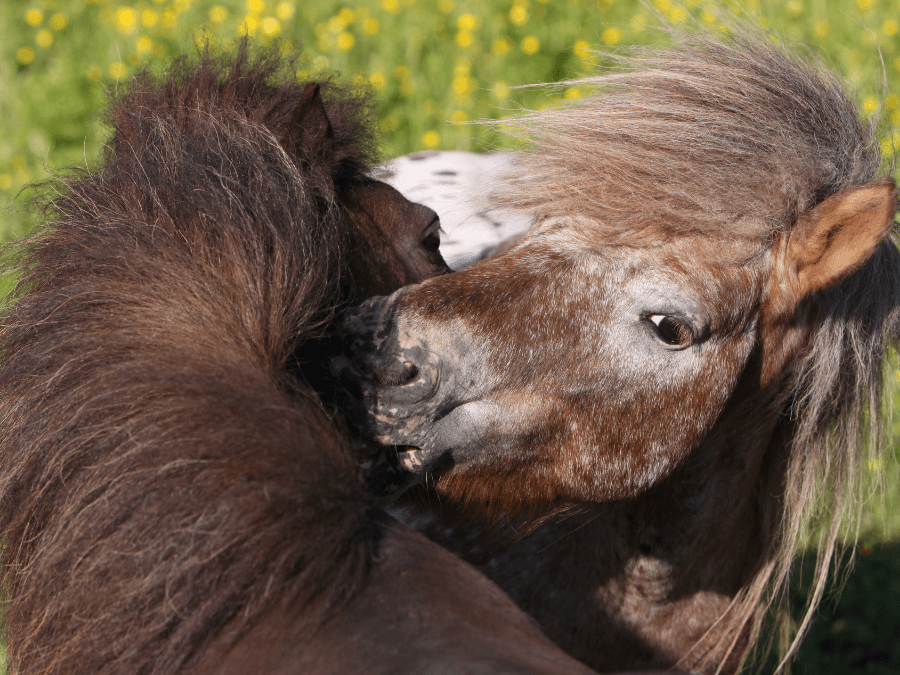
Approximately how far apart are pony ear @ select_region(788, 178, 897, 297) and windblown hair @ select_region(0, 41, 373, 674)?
112 centimetres

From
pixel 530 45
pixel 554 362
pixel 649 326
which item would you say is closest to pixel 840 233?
pixel 649 326

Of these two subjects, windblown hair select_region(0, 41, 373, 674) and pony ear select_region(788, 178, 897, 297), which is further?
pony ear select_region(788, 178, 897, 297)

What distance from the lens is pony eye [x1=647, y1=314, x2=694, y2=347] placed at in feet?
5.71

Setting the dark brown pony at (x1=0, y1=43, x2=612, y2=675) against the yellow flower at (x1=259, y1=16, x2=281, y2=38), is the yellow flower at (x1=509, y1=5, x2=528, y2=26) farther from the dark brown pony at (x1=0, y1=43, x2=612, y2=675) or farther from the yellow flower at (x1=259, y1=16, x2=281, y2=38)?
the dark brown pony at (x1=0, y1=43, x2=612, y2=675)

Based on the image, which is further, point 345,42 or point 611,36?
point 611,36

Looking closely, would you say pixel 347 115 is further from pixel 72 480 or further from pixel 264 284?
pixel 72 480

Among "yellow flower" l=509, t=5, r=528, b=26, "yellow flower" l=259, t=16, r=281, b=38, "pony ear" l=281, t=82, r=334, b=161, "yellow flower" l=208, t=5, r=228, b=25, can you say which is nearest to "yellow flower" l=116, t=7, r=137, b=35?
"yellow flower" l=208, t=5, r=228, b=25

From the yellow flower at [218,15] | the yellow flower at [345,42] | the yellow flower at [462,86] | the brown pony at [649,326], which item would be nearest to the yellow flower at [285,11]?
the yellow flower at [218,15]

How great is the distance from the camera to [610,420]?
179 centimetres

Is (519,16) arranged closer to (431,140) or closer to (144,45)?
(431,140)

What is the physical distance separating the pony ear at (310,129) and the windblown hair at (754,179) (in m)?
0.51

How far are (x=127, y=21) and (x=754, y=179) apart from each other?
5.17 meters

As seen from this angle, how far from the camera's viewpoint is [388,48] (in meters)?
5.63

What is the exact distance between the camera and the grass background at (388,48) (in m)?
5.11
